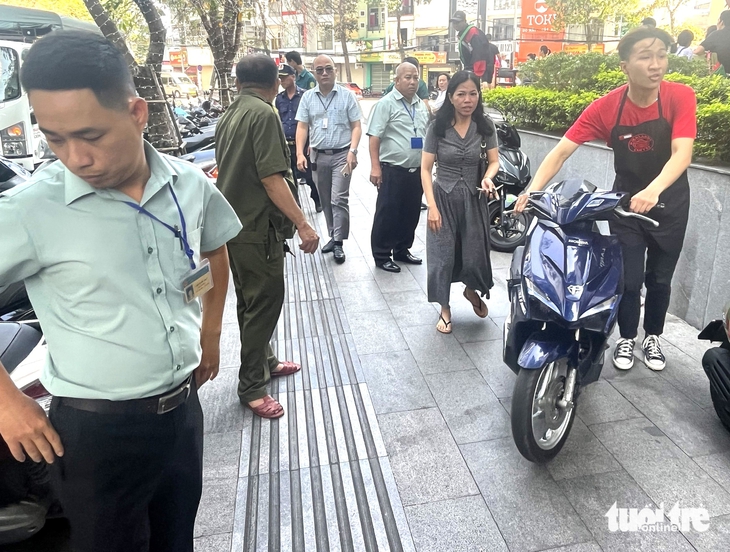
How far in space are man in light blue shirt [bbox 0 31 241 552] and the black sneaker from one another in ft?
9.42

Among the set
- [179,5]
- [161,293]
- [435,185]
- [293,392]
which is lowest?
[293,392]

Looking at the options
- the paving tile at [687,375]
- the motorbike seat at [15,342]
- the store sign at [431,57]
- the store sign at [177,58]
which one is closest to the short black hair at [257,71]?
the motorbike seat at [15,342]

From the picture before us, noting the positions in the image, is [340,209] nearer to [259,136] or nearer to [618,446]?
[259,136]

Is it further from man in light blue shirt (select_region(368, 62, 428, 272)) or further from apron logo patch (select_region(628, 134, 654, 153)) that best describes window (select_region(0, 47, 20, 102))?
apron logo patch (select_region(628, 134, 654, 153))

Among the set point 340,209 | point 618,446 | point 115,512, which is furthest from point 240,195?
point 340,209

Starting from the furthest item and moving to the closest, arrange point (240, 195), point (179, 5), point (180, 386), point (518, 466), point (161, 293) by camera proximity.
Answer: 1. point (179, 5)
2. point (240, 195)
3. point (518, 466)
4. point (180, 386)
5. point (161, 293)

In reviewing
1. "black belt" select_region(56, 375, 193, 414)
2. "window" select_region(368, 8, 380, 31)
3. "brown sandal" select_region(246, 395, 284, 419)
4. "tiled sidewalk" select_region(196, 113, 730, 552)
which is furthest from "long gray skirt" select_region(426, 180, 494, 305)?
"window" select_region(368, 8, 380, 31)

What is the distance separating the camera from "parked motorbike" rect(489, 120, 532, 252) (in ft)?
18.5

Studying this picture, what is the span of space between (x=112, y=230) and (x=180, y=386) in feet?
1.51

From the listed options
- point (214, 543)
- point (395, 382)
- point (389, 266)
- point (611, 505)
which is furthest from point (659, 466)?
point (389, 266)

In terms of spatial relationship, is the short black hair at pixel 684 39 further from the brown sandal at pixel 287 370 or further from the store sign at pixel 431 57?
the store sign at pixel 431 57

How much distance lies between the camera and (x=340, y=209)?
559cm

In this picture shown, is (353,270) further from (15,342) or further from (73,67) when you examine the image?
(73,67)

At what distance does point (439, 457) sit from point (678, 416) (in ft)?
4.28
